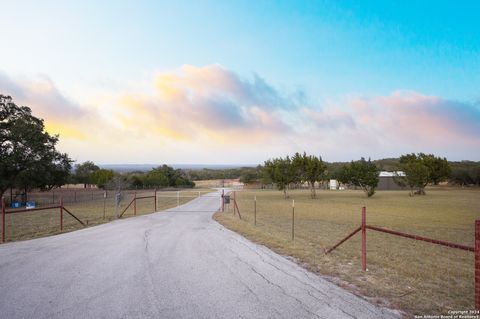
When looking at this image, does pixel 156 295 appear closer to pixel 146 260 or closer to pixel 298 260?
pixel 146 260

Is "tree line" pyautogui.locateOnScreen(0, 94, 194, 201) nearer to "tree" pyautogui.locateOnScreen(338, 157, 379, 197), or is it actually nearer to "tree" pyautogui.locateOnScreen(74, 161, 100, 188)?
"tree" pyautogui.locateOnScreen(338, 157, 379, 197)

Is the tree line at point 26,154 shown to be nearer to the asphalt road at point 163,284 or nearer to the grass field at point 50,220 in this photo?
the grass field at point 50,220

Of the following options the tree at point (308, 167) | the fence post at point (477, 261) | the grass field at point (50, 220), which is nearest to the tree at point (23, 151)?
the grass field at point (50, 220)

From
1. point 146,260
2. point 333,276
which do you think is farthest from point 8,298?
point 333,276

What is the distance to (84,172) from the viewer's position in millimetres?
93500

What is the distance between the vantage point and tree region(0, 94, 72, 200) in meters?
31.6

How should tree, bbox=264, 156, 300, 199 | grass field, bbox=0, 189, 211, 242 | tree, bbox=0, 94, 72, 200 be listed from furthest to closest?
tree, bbox=264, 156, 300, 199
tree, bbox=0, 94, 72, 200
grass field, bbox=0, 189, 211, 242

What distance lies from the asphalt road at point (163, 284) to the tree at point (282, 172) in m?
35.4

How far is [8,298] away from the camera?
5.39m

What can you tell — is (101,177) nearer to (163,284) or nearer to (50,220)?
(50,220)

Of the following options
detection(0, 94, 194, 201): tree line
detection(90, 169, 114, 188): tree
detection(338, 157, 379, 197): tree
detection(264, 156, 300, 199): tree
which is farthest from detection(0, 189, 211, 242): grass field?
detection(90, 169, 114, 188): tree

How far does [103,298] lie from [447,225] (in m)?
18.3

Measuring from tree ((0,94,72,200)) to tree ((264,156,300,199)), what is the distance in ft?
87.8

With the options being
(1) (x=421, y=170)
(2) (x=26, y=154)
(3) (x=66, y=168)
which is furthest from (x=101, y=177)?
(1) (x=421, y=170)
